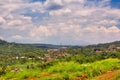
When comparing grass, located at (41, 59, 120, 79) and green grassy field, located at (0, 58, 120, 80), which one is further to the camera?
grass, located at (41, 59, 120, 79)

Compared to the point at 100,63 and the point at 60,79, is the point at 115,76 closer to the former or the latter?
the point at 60,79

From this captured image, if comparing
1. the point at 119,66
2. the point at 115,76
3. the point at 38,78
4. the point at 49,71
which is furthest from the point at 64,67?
the point at 115,76

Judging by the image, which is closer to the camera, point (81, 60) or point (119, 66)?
point (119, 66)

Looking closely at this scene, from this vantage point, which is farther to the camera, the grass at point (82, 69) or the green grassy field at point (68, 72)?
the grass at point (82, 69)

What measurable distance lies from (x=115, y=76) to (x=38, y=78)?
12.6 ft

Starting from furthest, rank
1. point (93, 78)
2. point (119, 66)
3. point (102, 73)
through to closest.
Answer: point (119, 66) < point (102, 73) < point (93, 78)

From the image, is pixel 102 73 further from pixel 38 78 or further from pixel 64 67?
pixel 38 78

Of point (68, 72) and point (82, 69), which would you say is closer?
point (68, 72)

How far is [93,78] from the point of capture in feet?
43.5

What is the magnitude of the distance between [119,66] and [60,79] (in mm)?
3593

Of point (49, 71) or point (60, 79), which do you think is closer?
point (60, 79)

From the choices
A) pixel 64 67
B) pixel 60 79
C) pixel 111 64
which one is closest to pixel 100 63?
pixel 111 64

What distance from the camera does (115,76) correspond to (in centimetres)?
1198

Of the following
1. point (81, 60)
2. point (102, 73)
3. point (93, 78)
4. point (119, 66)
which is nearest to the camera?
point (93, 78)
